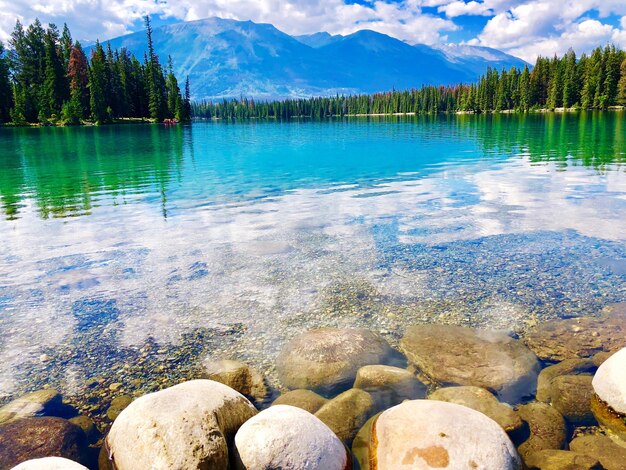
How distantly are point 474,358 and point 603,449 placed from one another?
7.46ft

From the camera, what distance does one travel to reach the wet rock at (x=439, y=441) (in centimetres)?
444

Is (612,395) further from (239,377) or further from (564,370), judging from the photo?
(239,377)

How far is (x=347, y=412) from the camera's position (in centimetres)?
600

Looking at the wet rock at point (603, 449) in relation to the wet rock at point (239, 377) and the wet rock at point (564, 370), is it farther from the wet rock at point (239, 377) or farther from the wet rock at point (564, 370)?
the wet rock at point (239, 377)

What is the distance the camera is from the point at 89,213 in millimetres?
19078

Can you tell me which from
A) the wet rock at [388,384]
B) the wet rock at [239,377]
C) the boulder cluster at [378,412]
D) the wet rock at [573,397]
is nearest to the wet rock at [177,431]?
the boulder cluster at [378,412]

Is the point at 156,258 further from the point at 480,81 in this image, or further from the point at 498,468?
the point at 480,81

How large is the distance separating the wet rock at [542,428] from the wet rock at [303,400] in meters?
2.64

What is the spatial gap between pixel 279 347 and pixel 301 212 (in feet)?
34.5

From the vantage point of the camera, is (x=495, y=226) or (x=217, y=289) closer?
(x=217, y=289)

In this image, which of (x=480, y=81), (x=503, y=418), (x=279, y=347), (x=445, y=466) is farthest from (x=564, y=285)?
(x=480, y=81)

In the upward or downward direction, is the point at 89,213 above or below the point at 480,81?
below

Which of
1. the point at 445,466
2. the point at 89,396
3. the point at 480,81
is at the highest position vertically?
the point at 480,81

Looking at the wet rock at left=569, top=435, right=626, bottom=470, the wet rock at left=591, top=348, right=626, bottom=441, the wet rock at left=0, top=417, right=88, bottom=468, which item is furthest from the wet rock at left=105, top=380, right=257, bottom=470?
the wet rock at left=591, top=348, right=626, bottom=441
